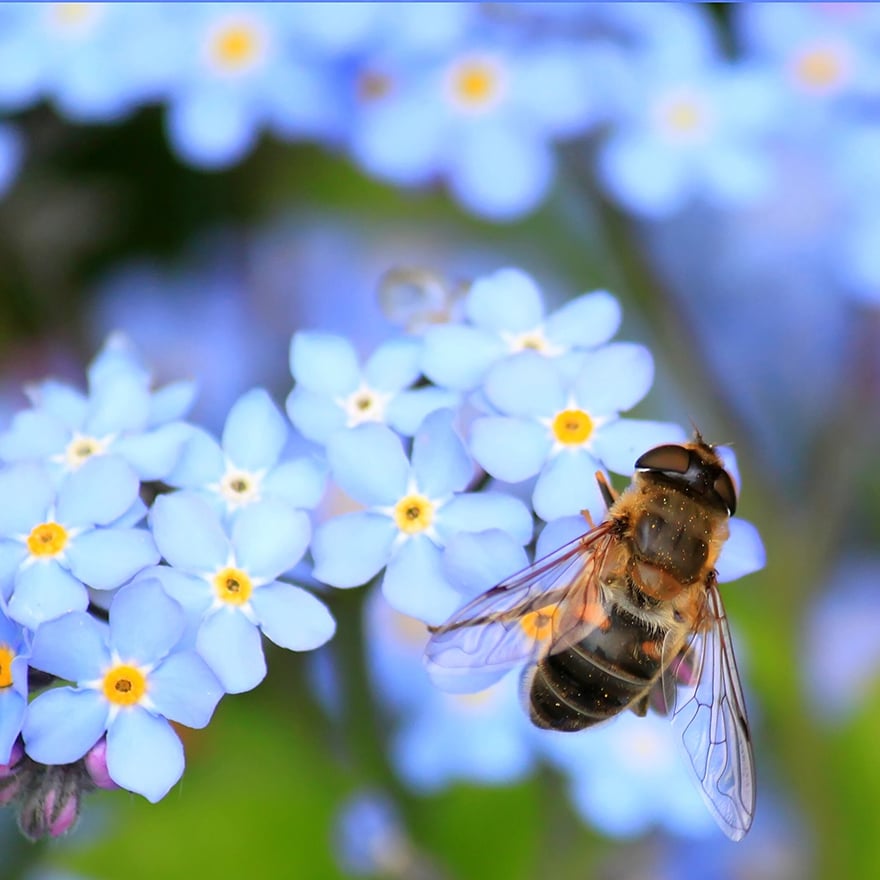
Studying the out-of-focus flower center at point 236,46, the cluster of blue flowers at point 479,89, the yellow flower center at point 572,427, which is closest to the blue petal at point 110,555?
the yellow flower center at point 572,427

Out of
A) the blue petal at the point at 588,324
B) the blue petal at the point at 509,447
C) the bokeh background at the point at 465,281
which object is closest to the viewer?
the blue petal at the point at 509,447

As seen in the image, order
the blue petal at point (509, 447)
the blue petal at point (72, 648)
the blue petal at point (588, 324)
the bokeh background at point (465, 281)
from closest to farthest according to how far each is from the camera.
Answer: the blue petal at point (72, 648) → the blue petal at point (509, 447) → the blue petal at point (588, 324) → the bokeh background at point (465, 281)

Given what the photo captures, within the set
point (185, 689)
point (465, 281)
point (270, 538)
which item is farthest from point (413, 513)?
point (465, 281)

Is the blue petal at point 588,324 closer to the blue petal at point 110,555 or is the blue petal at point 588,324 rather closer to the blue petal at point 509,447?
the blue petal at point 509,447

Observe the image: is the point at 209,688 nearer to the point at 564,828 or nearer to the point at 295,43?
the point at 564,828

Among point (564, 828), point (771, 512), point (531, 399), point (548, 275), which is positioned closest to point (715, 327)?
point (548, 275)

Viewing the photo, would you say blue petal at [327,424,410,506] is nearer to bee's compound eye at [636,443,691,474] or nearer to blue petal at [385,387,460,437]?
blue petal at [385,387,460,437]

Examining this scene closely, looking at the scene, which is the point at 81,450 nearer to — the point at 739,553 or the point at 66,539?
the point at 66,539
